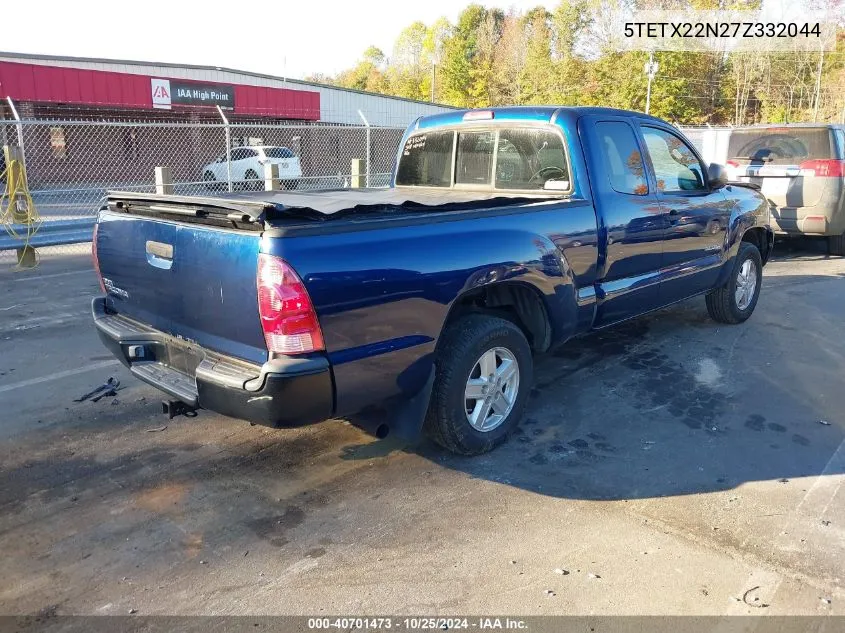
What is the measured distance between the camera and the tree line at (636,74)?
47.1 m

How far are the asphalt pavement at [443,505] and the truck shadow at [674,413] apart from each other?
0.02 m

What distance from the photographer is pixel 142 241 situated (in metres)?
3.47

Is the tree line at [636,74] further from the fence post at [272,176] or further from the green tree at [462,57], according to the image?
the fence post at [272,176]

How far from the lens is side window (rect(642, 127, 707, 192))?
5.11 meters

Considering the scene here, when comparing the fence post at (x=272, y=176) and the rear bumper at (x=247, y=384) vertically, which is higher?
the fence post at (x=272, y=176)

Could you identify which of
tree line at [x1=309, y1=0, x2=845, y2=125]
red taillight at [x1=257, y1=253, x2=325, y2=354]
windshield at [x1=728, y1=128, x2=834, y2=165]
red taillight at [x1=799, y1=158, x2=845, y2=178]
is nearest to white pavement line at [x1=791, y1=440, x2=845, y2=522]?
red taillight at [x1=257, y1=253, x2=325, y2=354]

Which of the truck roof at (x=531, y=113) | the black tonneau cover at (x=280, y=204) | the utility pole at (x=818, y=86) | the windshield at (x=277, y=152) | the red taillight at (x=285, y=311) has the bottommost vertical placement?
the red taillight at (x=285, y=311)

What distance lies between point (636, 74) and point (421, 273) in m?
49.3

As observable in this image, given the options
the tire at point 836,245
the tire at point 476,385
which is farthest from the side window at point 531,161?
the tire at point 836,245

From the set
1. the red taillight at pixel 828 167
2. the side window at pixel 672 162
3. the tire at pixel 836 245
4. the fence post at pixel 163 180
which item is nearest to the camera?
the side window at pixel 672 162

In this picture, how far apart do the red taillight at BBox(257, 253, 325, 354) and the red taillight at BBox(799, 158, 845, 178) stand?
9.46m

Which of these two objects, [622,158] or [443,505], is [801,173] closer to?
[622,158]

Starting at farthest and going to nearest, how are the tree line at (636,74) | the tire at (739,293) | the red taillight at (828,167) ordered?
1. the tree line at (636,74)
2. the red taillight at (828,167)
3. the tire at (739,293)

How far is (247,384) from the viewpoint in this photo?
2916 mm
